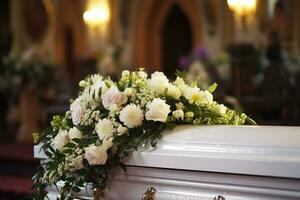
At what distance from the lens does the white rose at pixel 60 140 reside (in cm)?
175

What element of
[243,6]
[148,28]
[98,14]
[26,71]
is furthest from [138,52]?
[26,71]

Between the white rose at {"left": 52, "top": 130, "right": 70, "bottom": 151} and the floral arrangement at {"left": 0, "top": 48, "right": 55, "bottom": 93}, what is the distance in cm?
411

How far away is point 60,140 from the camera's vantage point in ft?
5.78

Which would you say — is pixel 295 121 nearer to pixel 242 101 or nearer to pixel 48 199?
pixel 242 101

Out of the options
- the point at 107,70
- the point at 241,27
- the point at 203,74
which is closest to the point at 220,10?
the point at 241,27

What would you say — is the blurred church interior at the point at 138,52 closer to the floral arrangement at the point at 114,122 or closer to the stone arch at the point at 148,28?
the stone arch at the point at 148,28

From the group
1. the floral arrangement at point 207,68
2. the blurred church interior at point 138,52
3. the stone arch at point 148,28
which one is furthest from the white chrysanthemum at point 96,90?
the stone arch at point 148,28

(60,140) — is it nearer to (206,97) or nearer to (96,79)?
(96,79)

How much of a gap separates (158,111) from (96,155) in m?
0.23

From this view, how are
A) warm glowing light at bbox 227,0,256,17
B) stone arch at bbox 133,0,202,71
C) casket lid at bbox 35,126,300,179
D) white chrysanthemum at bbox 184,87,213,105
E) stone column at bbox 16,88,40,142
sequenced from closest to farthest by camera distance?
casket lid at bbox 35,126,300,179 → white chrysanthemum at bbox 184,87,213,105 → stone column at bbox 16,88,40,142 → warm glowing light at bbox 227,0,256,17 → stone arch at bbox 133,0,202,71

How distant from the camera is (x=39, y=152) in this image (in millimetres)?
1918

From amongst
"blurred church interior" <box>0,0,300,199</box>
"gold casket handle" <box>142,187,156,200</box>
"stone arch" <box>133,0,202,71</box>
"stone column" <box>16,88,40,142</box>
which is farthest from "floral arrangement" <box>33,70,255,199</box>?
"stone arch" <box>133,0,202,71</box>

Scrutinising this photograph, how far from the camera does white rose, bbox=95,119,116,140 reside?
64.3 inches

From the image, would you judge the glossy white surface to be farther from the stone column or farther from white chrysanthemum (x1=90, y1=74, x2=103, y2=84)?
the stone column
